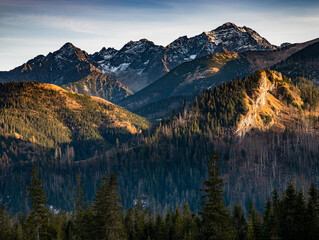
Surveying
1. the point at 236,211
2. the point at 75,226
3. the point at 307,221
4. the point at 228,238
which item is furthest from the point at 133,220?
the point at 228,238

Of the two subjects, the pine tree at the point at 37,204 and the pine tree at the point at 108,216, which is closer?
the pine tree at the point at 108,216

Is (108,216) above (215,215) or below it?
below

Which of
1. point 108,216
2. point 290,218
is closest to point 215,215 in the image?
point 108,216

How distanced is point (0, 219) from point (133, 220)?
35.7m

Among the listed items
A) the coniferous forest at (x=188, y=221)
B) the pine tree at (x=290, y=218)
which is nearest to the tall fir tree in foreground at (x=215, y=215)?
the coniferous forest at (x=188, y=221)

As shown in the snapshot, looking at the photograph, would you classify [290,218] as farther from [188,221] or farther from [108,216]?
[188,221]

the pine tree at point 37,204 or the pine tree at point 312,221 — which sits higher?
the pine tree at point 37,204

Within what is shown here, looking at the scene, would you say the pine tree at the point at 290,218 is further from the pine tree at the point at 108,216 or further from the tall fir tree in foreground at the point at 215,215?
the pine tree at the point at 108,216

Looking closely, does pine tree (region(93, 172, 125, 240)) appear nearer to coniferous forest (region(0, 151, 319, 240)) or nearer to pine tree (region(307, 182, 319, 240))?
coniferous forest (region(0, 151, 319, 240))

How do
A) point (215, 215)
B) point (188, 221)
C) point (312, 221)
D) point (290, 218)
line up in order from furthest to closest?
point (188, 221)
point (290, 218)
point (312, 221)
point (215, 215)

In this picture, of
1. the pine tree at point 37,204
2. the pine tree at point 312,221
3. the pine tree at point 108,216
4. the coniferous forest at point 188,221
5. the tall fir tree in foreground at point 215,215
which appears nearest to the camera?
the tall fir tree in foreground at point 215,215

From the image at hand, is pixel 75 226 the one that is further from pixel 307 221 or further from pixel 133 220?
pixel 307 221

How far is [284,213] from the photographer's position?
299 feet

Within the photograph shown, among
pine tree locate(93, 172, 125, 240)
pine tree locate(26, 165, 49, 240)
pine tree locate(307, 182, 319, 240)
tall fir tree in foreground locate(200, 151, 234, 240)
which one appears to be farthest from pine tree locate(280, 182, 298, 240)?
pine tree locate(26, 165, 49, 240)
